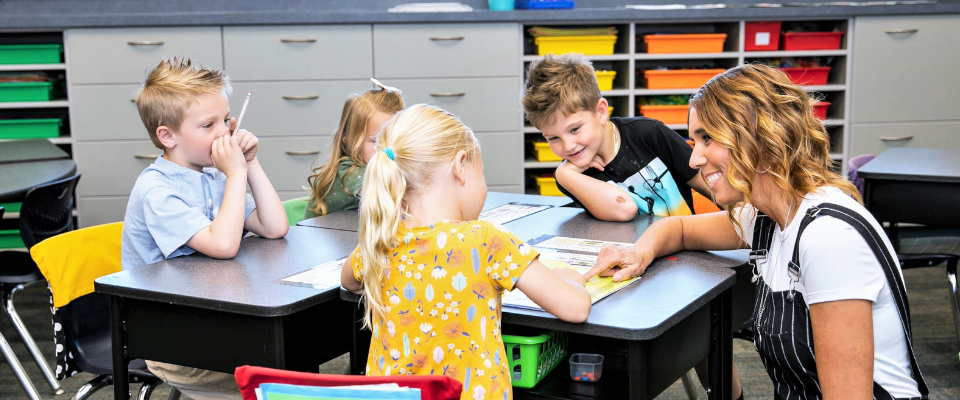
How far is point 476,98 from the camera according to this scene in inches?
150

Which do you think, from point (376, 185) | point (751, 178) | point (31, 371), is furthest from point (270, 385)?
point (31, 371)

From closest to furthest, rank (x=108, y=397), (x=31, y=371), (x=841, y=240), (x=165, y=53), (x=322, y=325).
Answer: (x=841, y=240), (x=322, y=325), (x=108, y=397), (x=31, y=371), (x=165, y=53)

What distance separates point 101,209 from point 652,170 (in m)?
2.75

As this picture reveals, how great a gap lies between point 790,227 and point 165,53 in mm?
3158

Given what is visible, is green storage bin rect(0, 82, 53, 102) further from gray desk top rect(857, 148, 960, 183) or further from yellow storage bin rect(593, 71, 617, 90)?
gray desk top rect(857, 148, 960, 183)

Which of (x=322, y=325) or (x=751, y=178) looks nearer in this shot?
(x=751, y=178)

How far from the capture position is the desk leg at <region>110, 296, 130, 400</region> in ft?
4.70

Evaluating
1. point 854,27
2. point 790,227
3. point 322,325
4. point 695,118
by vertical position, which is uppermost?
point 854,27

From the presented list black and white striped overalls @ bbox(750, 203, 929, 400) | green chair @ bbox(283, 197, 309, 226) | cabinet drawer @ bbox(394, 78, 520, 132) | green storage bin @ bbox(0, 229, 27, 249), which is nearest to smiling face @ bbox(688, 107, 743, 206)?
black and white striped overalls @ bbox(750, 203, 929, 400)

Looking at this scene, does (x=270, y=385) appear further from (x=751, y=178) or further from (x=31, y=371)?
(x=31, y=371)

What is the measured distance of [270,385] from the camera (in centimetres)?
99

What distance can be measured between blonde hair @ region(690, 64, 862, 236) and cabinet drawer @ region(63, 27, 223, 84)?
2922mm

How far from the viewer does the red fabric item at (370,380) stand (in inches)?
38.0

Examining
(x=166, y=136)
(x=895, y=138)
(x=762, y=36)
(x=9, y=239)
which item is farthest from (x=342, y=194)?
(x=895, y=138)
